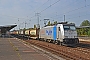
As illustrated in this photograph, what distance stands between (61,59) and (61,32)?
43.8 ft

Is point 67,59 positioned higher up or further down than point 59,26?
further down

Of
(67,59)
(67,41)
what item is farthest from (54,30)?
(67,59)

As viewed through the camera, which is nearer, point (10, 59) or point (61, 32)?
point (10, 59)

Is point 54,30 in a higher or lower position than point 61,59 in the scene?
higher

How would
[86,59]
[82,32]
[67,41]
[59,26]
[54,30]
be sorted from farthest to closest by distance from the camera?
[82,32]
[54,30]
[59,26]
[67,41]
[86,59]

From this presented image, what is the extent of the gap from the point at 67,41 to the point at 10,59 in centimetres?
1339

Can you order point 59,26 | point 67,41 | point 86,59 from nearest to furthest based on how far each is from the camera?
point 86,59
point 67,41
point 59,26

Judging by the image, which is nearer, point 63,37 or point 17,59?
point 17,59

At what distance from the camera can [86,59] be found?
1569 centimetres

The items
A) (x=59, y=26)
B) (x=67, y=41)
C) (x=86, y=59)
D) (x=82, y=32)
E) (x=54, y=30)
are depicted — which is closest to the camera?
(x=86, y=59)

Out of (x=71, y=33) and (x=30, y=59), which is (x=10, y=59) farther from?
(x=71, y=33)

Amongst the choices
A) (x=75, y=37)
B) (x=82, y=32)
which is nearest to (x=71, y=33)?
(x=75, y=37)

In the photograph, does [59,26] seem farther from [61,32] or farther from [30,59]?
[30,59]

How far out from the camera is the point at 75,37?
29.6 metres
